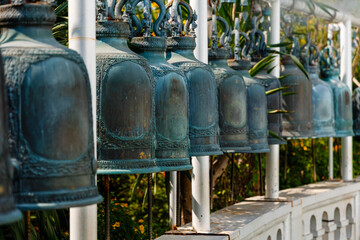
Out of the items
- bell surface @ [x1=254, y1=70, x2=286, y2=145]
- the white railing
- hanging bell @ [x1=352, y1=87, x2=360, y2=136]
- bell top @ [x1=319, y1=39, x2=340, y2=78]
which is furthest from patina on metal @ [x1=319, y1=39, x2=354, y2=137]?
bell surface @ [x1=254, y1=70, x2=286, y2=145]

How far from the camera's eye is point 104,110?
7.96ft

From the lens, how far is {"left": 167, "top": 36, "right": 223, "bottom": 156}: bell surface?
2.99 meters

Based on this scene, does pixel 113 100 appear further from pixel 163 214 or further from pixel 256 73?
pixel 163 214

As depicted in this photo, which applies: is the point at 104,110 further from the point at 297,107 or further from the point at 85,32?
the point at 297,107

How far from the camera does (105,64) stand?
2492mm

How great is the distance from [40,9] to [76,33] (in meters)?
0.66

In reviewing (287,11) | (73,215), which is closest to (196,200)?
(73,215)

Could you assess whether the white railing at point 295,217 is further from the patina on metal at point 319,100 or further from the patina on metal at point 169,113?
the patina on metal at point 169,113

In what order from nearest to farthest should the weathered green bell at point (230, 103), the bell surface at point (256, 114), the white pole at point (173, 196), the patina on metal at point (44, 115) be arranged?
1. the patina on metal at point (44, 115)
2. the weathered green bell at point (230, 103)
3. the bell surface at point (256, 114)
4. the white pole at point (173, 196)

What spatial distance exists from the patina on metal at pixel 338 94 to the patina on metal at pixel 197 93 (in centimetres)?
286

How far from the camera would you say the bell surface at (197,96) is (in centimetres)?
299

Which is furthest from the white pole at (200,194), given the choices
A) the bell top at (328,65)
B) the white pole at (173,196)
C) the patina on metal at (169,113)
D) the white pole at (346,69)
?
the white pole at (346,69)

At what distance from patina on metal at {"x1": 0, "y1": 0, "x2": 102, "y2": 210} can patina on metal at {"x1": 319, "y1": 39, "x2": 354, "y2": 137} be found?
4117 millimetres

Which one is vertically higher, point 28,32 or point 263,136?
point 28,32
